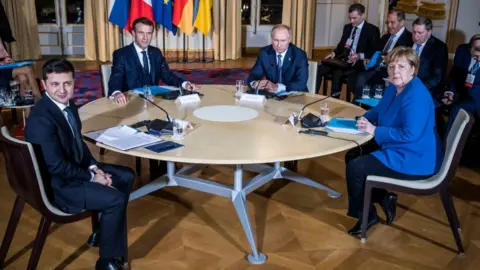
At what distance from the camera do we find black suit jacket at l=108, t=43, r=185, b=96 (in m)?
3.94

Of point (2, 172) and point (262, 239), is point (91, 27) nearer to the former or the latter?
point (2, 172)

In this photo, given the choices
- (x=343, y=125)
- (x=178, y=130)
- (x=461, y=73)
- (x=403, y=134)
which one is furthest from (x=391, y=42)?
(x=178, y=130)

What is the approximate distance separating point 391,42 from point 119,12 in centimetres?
422

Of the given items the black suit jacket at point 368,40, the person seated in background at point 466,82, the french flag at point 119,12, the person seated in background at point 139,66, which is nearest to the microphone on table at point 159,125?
the person seated in background at point 139,66

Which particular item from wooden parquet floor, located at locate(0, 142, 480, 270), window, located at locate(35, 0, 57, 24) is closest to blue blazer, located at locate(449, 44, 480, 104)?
wooden parquet floor, located at locate(0, 142, 480, 270)

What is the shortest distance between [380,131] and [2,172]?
285 centimetres

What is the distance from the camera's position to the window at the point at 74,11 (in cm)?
826

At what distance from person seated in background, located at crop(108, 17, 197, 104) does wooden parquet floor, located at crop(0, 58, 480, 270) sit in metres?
0.88

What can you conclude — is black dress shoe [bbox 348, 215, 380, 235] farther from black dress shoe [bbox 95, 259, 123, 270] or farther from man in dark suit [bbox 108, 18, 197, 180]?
man in dark suit [bbox 108, 18, 197, 180]

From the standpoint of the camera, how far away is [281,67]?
4.19 metres

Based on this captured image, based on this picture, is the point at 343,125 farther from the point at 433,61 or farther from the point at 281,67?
the point at 433,61

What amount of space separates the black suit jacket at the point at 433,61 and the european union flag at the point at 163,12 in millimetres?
4427

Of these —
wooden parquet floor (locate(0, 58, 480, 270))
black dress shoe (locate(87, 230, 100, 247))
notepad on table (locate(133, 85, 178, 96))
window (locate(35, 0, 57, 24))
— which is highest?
window (locate(35, 0, 57, 24))

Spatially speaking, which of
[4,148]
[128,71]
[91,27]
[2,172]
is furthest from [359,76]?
[91,27]
